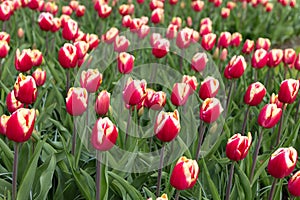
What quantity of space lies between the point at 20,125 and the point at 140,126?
1042mm

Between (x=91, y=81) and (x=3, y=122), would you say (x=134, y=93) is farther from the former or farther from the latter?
(x=3, y=122)

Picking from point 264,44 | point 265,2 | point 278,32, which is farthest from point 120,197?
point 278,32

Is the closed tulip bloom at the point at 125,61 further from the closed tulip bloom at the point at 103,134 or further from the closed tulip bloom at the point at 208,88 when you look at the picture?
the closed tulip bloom at the point at 103,134

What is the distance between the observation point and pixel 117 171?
7.86ft

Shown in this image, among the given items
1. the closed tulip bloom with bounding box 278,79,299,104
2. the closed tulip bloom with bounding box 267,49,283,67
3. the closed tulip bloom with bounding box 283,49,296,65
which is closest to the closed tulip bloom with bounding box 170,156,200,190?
the closed tulip bloom with bounding box 278,79,299,104

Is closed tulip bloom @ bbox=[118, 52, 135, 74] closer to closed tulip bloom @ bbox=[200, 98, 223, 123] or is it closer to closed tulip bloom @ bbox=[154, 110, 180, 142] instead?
closed tulip bloom @ bbox=[200, 98, 223, 123]

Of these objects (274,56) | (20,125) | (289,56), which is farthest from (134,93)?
(289,56)

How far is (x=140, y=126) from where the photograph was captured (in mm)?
2791

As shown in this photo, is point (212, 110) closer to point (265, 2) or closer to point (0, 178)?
point (0, 178)

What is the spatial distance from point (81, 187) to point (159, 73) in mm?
1656

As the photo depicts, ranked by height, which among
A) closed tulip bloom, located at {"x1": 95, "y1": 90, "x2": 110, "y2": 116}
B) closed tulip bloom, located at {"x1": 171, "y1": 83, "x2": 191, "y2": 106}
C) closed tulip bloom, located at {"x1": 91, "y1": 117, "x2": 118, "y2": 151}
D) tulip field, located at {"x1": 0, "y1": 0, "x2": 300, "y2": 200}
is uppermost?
closed tulip bloom, located at {"x1": 91, "y1": 117, "x2": 118, "y2": 151}

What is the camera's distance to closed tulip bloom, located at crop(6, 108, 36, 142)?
183 cm

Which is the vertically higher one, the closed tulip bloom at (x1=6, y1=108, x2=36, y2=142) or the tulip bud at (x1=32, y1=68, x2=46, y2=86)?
the closed tulip bloom at (x1=6, y1=108, x2=36, y2=142)

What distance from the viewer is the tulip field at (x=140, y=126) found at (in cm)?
204
